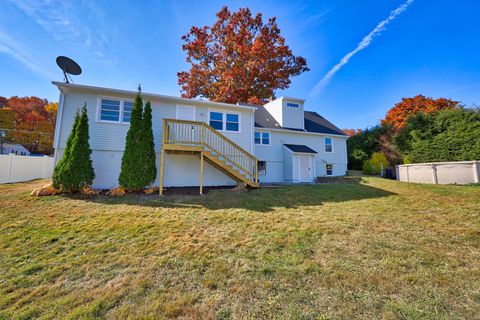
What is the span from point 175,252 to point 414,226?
5.67 meters

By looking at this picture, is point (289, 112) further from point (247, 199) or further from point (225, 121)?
point (247, 199)

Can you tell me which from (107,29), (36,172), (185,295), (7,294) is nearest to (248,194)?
(185,295)

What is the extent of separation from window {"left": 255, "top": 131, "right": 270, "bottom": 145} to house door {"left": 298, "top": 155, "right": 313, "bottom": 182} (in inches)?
102

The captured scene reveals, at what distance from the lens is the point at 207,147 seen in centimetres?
969

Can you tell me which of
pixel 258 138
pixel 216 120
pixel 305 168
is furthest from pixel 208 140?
pixel 305 168

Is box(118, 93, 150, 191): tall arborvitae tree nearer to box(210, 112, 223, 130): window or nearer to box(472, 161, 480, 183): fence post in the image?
box(210, 112, 223, 130): window

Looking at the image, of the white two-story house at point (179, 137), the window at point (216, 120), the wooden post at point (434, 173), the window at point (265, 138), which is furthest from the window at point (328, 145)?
→ the window at point (216, 120)

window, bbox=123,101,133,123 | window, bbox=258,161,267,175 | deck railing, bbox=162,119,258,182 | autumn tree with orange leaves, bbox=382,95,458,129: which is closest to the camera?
deck railing, bbox=162,119,258,182

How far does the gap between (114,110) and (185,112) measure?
340 centimetres

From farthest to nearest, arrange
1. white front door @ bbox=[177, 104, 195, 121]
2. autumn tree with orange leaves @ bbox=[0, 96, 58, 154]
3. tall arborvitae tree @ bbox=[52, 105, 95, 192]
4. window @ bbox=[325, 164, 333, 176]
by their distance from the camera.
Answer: autumn tree with orange leaves @ bbox=[0, 96, 58, 154], window @ bbox=[325, 164, 333, 176], white front door @ bbox=[177, 104, 195, 121], tall arborvitae tree @ bbox=[52, 105, 95, 192]

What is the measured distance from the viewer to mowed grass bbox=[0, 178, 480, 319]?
242cm

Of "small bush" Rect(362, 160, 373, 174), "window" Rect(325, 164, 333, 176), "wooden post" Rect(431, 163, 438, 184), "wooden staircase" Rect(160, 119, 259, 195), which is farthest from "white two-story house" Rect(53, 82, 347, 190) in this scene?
"small bush" Rect(362, 160, 373, 174)

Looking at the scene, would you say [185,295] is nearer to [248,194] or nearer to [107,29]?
[248,194]

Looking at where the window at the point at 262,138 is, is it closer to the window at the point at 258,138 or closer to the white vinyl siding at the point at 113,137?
the window at the point at 258,138
